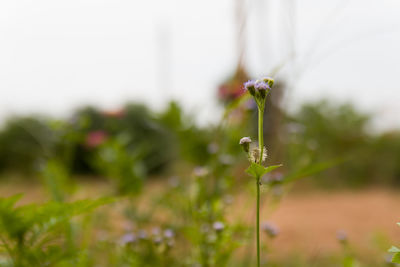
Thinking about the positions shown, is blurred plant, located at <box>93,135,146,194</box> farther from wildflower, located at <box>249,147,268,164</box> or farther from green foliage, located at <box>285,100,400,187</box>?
green foliage, located at <box>285,100,400,187</box>

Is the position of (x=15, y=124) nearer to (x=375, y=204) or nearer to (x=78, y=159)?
(x=78, y=159)

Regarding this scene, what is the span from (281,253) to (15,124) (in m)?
5.92

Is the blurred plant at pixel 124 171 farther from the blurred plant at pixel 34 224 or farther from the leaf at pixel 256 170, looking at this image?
the leaf at pixel 256 170

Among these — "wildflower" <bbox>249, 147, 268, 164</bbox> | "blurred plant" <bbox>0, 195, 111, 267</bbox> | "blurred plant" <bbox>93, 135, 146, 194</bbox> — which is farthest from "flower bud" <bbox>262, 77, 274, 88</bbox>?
"blurred plant" <bbox>93, 135, 146, 194</bbox>

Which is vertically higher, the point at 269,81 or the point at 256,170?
the point at 269,81

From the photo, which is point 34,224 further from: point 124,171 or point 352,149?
point 352,149

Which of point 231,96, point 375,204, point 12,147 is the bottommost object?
point 231,96

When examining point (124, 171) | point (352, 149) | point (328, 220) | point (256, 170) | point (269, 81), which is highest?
point (352, 149)

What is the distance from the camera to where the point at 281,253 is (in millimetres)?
2400

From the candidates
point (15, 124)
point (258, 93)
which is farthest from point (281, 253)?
point (15, 124)

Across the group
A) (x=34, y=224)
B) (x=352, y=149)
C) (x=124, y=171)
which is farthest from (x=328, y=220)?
(x=34, y=224)

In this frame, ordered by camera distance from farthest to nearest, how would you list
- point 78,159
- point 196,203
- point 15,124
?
point 78,159
point 15,124
point 196,203

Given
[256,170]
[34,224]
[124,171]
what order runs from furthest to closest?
1. [124,171]
2. [34,224]
3. [256,170]

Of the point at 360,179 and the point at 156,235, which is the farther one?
the point at 360,179
